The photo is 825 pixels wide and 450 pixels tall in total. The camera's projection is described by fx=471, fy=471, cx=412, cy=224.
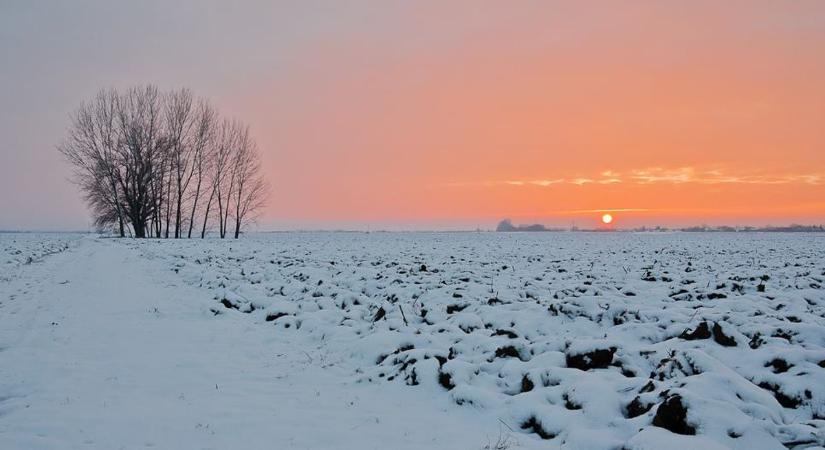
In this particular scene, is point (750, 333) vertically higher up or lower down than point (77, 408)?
higher up

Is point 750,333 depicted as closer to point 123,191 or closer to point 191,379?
point 191,379

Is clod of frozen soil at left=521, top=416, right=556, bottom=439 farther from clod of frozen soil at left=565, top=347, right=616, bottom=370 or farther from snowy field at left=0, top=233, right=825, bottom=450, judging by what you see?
clod of frozen soil at left=565, top=347, right=616, bottom=370

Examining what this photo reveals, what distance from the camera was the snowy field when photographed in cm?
463

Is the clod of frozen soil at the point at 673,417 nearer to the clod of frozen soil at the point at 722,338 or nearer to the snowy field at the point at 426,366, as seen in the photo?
the snowy field at the point at 426,366

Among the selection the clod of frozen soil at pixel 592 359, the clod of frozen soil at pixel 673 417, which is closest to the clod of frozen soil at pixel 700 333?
the clod of frozen soil at pixel 592 359

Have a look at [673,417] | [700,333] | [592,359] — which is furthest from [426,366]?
[700,333]

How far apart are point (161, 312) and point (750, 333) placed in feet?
36.3

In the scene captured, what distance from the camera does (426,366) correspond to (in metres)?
6.56

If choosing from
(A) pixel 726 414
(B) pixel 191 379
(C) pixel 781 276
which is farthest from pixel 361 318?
(C) pixel 781 276

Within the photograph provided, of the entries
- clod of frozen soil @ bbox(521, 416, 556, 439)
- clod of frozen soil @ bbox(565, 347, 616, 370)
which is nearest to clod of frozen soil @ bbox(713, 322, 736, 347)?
clod of frozen soil @ bbox(565, 347, 616, 370)

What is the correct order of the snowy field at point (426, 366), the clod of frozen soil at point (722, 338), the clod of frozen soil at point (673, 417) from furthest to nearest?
the clod of frozen soil at point (722, 338)
the snowy field at point (426, 366)
the clod of frozen soil at point (673, 417)

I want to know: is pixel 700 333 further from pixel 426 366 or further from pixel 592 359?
pixel 426 366

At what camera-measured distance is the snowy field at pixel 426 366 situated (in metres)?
4.63

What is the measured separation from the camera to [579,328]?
314 inches
